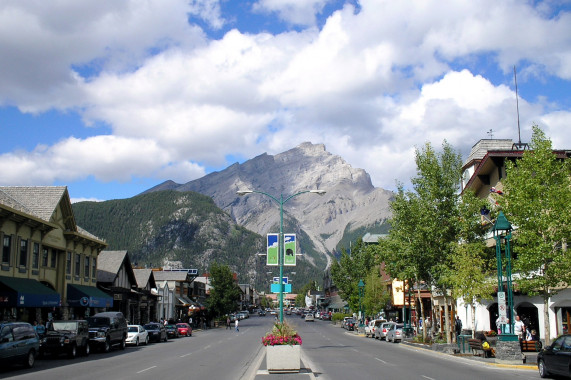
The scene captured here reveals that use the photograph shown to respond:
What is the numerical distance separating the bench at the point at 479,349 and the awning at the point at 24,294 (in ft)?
84.4

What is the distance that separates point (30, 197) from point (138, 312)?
26148mm

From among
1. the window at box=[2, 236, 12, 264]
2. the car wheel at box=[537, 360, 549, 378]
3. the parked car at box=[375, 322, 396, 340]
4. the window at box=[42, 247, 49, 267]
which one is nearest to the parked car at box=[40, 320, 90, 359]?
the window at box=[2, 236, 12, 264]

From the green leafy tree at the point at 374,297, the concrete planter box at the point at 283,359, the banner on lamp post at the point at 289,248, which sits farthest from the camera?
the green leafy tree at the point at 374,297

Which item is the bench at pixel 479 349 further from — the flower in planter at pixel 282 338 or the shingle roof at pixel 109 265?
the shingle roof at pixel 109 265

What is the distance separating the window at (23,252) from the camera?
37344mm

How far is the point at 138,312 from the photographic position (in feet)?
213

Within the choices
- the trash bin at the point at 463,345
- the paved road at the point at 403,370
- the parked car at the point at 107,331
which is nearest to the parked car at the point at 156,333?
the parked car at the point at 107,331

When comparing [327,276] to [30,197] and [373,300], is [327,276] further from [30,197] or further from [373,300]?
[30,197]

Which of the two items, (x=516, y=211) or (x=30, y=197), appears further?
(x=30, y=197)

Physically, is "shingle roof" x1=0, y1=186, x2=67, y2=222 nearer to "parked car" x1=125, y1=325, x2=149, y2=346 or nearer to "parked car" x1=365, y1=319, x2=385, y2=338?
"parked car" x1=125, y1=325, x2=149, y2=346

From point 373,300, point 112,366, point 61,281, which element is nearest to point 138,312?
point 61,281

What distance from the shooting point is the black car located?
17734 mm

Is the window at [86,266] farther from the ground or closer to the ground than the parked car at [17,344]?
farther from the ground

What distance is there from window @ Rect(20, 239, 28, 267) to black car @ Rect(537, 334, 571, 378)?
32.1 meters
